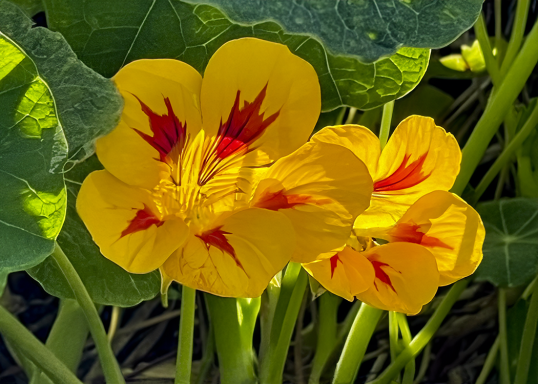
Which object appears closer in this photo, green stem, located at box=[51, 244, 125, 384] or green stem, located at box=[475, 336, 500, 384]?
green stem, located at box=[51, 244, 125, 384]

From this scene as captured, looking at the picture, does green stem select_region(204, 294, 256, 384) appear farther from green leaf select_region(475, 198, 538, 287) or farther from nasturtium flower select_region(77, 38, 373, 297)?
green leaf select_region(475, 198, 538, 287)

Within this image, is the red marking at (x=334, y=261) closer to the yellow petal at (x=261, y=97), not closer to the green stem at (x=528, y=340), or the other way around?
the yellow petal at (x=261, y=97)

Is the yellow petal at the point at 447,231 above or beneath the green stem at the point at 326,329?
above

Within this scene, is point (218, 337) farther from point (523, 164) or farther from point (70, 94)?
point (523, 164)

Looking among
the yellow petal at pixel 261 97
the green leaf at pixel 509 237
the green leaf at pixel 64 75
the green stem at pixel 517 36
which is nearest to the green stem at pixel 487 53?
the green stem at pixel 517 36

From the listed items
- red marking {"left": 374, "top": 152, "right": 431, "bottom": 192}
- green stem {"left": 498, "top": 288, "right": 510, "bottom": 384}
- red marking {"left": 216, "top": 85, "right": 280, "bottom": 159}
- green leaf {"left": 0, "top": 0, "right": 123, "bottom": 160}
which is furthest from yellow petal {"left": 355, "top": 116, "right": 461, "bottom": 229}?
green stem {"left": 498, "top": 288, "right": 510, "bottom": 384}

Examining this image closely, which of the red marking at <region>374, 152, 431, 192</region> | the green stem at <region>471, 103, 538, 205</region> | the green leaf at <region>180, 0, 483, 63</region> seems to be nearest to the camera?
the green leaf at <region>180, 0, 483, 63</region>
